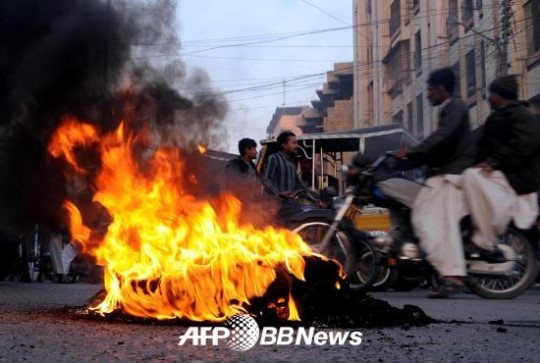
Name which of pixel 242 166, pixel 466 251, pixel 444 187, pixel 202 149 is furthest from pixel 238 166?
pixel 466 251

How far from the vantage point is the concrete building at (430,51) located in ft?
81.4

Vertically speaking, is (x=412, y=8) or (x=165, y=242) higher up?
(x=412, y=8)

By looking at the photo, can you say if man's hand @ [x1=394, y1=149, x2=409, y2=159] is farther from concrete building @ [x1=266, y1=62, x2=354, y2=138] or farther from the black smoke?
concrete building @ [x1=266, y1=62, x2=354, y2=138]

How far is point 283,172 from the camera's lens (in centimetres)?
953

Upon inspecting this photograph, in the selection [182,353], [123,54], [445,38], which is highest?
[445,38]

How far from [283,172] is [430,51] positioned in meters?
26.7

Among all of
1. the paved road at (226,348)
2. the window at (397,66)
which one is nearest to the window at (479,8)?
the window at (397,66)

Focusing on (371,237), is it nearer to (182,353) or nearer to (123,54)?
(123,54)

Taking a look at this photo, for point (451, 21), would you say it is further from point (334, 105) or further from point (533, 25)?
point (334, 105)

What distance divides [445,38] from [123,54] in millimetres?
26681

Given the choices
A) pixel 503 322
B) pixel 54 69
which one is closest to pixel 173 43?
pixel 54 69

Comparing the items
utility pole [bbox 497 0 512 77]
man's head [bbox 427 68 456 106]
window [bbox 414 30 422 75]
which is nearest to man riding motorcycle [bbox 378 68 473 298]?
man's head [bbox 427 68 456 106]

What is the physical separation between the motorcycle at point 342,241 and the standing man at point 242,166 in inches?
31.3

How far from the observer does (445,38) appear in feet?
108
